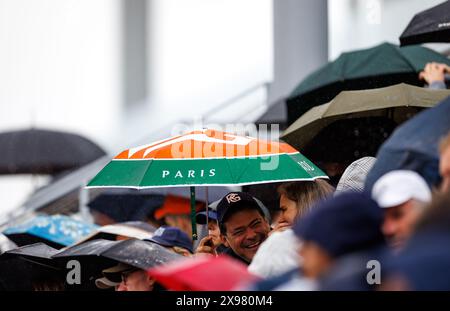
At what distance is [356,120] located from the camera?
24.0ft

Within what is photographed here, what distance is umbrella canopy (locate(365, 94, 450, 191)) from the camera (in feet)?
13.0

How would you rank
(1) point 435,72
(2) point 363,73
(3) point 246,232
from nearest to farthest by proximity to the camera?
(3) point 246,232 < (1) point 435,72 < (2) point 363,73

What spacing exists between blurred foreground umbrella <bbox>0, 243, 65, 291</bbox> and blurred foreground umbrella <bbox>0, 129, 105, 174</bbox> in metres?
7.98

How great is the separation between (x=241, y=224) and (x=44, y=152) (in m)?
9.05

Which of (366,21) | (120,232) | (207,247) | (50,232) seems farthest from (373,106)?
(366,21)

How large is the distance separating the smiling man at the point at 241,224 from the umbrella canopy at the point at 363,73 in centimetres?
301

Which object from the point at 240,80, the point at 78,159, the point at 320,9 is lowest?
the point at 78,159

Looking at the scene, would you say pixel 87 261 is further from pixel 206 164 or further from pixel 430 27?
pixel 430 27

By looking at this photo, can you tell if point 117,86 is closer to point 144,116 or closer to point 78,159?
point 144,116

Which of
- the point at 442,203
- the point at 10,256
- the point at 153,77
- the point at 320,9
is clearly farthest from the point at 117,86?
the point at 442,203

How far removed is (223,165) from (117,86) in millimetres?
6465

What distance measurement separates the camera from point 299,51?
1361 centimetres

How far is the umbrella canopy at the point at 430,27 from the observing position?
7.18 m

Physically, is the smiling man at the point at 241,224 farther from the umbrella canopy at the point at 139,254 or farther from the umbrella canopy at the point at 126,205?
the umbrella canopy at the point at 126,205
